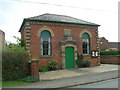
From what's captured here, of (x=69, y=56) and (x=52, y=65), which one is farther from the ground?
(x=69, y=56)

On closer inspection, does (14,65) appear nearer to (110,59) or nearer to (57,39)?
(57,39)

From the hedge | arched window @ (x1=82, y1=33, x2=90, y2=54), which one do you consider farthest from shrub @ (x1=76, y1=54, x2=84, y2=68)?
the hedge

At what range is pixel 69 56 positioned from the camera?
698 inches

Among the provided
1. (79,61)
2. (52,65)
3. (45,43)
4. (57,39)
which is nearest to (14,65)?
(52,65)

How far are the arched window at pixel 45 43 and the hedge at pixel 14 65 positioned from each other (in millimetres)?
4130

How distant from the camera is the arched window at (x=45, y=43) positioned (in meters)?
16.7

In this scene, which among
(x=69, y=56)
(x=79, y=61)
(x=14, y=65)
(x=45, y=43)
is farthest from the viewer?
(x=79, y=61)

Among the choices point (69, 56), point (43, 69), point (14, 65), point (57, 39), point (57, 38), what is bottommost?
point (43, 69)

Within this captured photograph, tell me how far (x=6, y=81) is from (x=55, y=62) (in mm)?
6063

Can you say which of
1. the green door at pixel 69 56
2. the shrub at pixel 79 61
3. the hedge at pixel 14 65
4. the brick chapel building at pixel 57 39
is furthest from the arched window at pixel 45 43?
the hedge at pixel 14 65

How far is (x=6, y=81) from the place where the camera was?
11531mm

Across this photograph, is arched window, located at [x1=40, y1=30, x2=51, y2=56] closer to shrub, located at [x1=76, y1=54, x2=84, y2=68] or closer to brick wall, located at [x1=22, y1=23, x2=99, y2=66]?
brick wall, located at [x1=22, y1=23, x2=99, y2=66]

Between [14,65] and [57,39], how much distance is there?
6.64 m

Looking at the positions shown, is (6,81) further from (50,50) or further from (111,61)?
(111,61)
